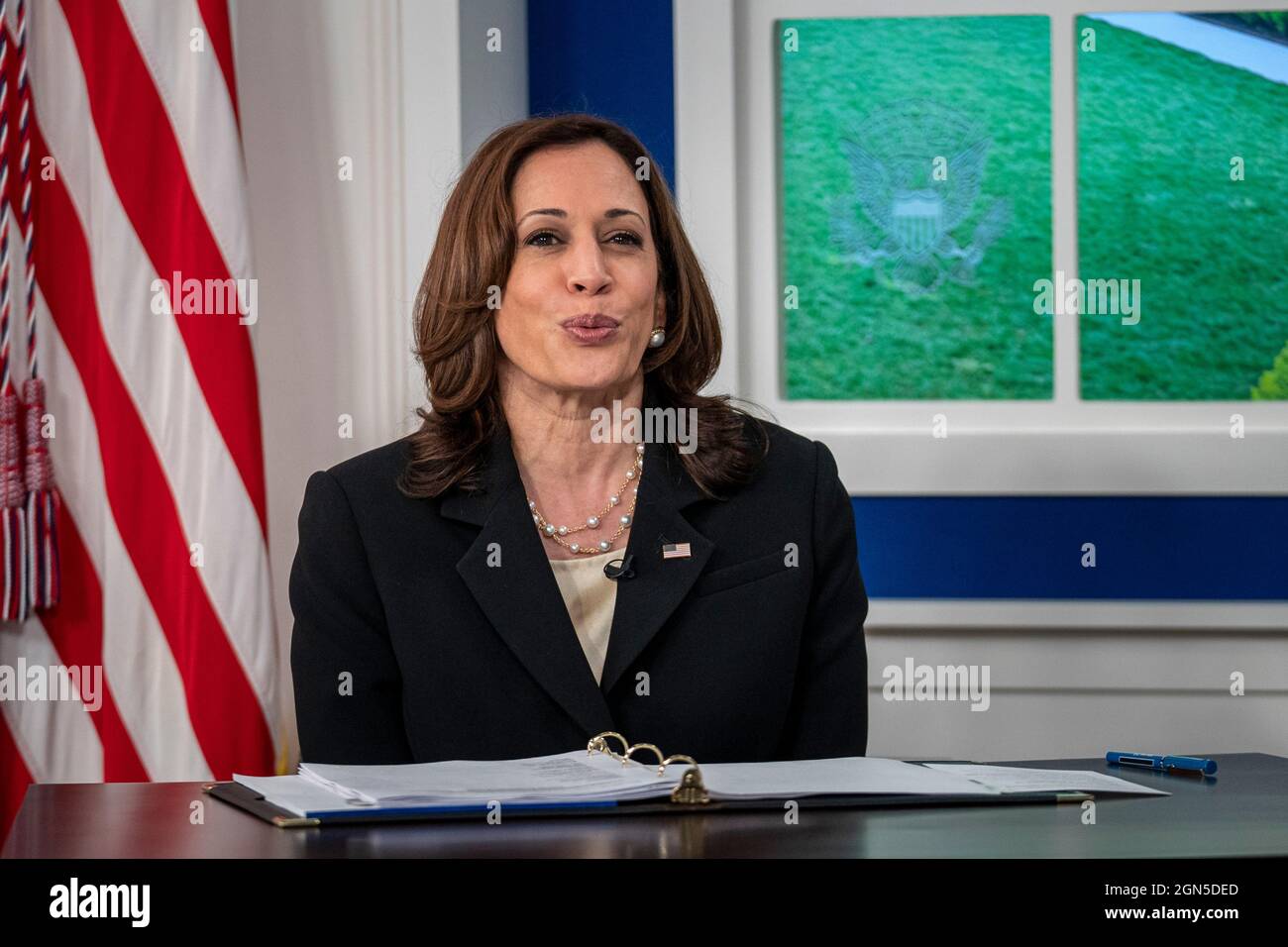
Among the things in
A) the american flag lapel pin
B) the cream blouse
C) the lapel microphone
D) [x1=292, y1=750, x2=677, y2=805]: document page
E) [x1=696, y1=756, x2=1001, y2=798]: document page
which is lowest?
[x1=696, y1=756, x2=1001, y2=798]: document page

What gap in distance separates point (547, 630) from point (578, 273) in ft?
1.63

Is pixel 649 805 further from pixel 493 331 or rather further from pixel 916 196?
pixel 916 196

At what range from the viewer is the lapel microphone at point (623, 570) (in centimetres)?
186

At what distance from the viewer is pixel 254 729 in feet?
8.13

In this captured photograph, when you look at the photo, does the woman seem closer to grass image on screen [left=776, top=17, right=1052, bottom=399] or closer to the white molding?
the white molding

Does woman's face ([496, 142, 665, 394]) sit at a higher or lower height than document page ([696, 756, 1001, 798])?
higher

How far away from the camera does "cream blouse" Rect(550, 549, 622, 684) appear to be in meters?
1.89

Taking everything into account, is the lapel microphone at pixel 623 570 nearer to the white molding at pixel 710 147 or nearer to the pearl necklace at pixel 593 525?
the pearl necklace at pixel 593 525

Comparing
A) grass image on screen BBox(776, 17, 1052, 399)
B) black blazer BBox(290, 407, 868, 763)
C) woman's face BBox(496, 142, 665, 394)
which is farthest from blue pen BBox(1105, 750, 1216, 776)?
grass image on screen BBox(776, 17, 1052, 399)

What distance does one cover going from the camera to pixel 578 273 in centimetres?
197

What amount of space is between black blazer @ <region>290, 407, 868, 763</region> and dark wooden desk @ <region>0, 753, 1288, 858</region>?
0.60m

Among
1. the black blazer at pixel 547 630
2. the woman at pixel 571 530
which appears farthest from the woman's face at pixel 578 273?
the black blazer at pixel 547 630
